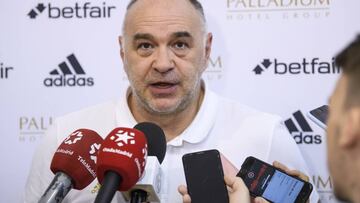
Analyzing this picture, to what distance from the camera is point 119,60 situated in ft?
5.37

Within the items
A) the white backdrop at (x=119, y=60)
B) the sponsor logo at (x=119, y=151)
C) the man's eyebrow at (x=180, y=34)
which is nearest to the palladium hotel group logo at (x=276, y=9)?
the white backdrop at (x=119, y=60)

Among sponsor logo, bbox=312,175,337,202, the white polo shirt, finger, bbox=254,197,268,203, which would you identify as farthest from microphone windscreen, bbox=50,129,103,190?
sponsor logo, bbox=312,175,337,202

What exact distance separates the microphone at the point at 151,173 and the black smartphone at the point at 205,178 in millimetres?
82

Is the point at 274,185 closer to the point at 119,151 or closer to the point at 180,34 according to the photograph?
the point at 119,151

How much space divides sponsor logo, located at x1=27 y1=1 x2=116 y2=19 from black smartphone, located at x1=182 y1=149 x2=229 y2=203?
0.67m

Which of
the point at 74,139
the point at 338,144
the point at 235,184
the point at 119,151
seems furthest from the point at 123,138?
the point at 338,144

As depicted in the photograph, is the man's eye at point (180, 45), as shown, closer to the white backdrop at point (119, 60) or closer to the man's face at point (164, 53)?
Answer: the man's face at point (164, 53)

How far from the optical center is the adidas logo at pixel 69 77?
165cm

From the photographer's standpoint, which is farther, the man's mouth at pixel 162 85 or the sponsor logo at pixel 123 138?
the man's mouth at pixel 162 85

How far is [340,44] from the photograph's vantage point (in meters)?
1.57

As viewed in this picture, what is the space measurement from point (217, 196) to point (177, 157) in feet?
1.23

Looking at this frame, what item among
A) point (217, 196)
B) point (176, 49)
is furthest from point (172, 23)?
point (217, 196)

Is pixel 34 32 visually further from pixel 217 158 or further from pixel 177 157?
pixel 217 158

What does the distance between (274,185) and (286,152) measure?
406 millimetres
